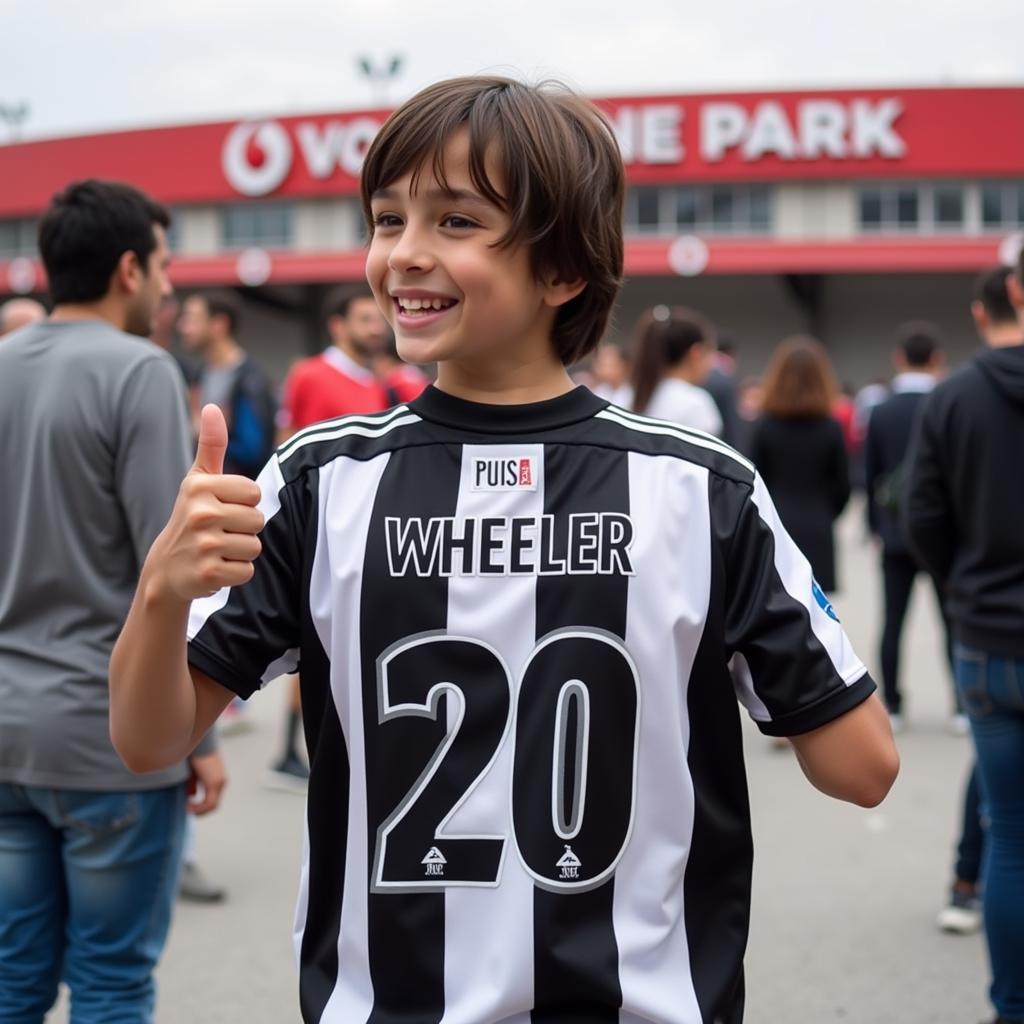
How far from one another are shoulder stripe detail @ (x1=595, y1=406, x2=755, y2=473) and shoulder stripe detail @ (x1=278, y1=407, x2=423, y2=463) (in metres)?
0.24

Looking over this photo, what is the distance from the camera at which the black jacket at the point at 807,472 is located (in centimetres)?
635

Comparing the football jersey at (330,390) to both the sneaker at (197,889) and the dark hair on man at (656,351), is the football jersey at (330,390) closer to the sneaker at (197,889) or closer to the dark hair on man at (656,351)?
the dark hair on man at (656,351)

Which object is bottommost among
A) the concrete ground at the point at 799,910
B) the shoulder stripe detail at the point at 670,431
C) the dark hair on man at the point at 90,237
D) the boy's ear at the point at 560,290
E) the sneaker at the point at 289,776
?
the concrete ground at the point at 799,910

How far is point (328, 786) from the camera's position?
156cm

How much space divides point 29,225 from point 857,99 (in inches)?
777

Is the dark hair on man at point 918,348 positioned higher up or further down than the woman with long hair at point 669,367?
higher up

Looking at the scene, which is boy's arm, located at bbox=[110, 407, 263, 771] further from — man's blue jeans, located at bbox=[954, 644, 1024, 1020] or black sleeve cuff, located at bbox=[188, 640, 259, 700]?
man's blue jeans, located at bbox=[954, 644, 1024, 1020]

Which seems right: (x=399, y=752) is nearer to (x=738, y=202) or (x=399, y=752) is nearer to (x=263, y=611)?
(x=263, y=611)

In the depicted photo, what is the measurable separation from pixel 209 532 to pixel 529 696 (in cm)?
41

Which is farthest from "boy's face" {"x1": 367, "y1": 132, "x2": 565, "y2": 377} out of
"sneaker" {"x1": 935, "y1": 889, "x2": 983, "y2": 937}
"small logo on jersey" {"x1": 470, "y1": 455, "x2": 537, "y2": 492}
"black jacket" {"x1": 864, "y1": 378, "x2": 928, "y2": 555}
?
"black jacket" {"x1": 864, "y1": 378, "x2": 928, "y2": 555}

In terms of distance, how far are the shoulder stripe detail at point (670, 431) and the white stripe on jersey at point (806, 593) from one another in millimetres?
44

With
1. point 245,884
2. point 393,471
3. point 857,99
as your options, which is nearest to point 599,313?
point 393,471

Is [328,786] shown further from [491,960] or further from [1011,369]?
[1011,369]

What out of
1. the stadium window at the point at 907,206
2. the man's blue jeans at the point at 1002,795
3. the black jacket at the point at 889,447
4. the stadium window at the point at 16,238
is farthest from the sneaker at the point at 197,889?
the stadium window at the point at 16,238
